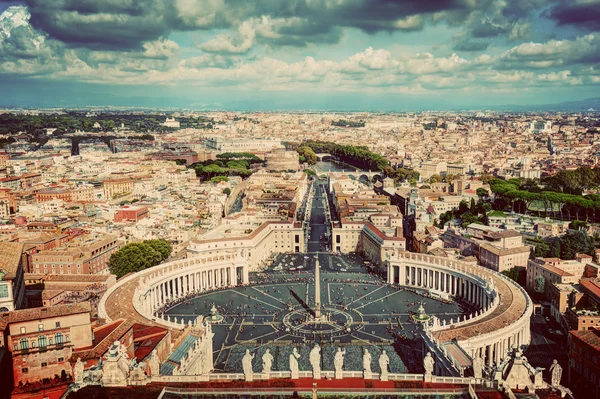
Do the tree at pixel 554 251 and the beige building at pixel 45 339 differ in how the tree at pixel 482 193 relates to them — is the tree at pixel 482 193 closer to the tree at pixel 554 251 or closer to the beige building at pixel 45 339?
the tree at pixel 554 251

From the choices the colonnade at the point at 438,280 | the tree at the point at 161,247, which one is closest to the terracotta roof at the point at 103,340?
the tree at the point at 161,247

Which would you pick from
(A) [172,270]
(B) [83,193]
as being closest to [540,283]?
(A) [172,270]

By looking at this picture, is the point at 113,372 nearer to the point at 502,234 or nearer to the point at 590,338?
the point at 590,338

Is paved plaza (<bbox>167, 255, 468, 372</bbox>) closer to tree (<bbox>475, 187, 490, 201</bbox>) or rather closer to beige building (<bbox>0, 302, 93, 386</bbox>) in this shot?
A: beige building (<bbox>0, 302, 93, 386</bbox>)

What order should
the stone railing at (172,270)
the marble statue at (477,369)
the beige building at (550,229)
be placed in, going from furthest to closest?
1. the beige building at (550,229)
2. the stone railing at (172,270)
3. the marble statue at (477,369)

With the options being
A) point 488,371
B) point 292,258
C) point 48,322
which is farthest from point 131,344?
point 292,258

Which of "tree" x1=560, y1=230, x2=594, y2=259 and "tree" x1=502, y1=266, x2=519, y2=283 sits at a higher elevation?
"tree" x1=560, y1=230, x2=594, y2=259

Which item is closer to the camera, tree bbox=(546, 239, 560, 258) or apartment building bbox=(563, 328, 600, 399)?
apartment building bbox=(563, 328, 600, 399)

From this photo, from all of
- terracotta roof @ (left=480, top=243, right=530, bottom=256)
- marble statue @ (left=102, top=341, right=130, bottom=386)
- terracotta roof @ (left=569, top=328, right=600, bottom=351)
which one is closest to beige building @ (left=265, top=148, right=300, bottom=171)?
terracotta roof @ (left=480, top=243, right=530, bottom=256)

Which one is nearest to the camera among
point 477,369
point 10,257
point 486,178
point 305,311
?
point 477,369

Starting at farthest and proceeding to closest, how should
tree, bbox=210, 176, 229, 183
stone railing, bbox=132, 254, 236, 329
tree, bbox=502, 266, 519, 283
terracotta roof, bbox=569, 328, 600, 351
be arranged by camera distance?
tree, bbox=210, 176, 229, 183 < tree, bbox=502, 266, 519, 283 < stone railing, bbox=132, 254, 236, 329 < terracotta roof, bbox=569, 328, 600, 351

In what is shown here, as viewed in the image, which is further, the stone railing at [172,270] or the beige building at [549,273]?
the beige building at [549,273]

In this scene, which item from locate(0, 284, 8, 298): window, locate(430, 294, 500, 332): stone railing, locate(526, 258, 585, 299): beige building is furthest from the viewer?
locate(526, 258, 585, 299): beige building

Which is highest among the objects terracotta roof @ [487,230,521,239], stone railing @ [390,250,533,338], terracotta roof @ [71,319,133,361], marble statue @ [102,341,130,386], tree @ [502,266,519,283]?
marble statue @ [102,341,130,386]
